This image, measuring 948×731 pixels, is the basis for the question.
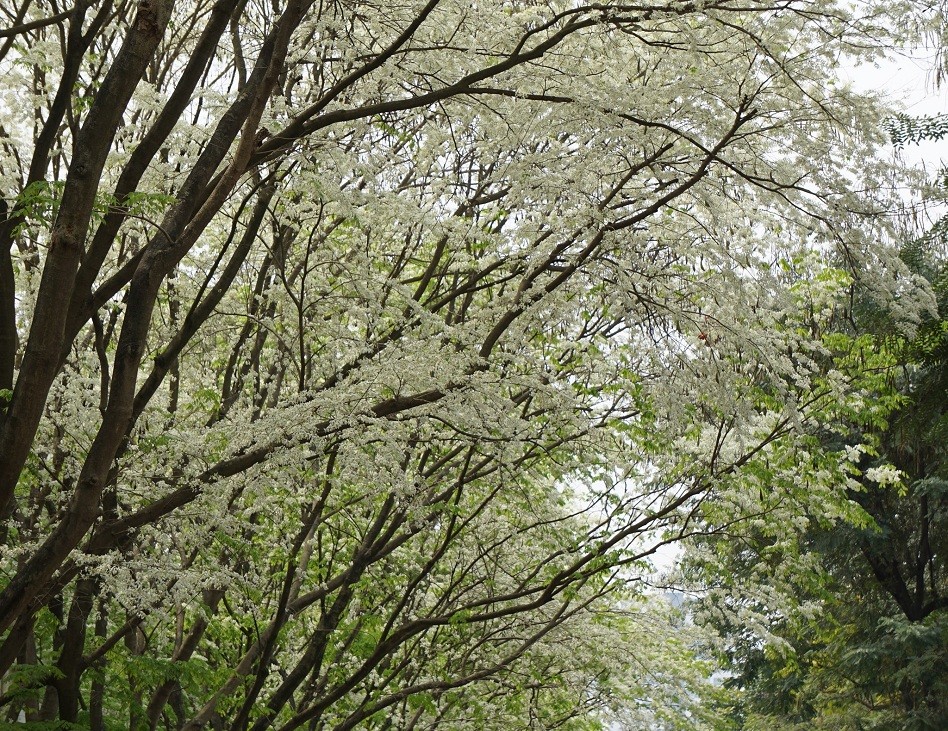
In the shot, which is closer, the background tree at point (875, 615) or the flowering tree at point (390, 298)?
the flowering tree at point (390, 298)

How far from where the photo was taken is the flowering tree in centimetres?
445

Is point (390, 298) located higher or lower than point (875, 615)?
higher

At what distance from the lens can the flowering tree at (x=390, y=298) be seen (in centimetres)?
445

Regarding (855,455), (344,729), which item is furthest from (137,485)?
(855,455)

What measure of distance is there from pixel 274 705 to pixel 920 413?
902 cm

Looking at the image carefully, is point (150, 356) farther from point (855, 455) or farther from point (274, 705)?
point (855, 455)

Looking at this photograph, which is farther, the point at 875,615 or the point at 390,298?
the point at 875,615

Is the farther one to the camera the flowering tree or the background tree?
the background tree

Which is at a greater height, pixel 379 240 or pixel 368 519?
pixel 379 240

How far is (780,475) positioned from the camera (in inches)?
320

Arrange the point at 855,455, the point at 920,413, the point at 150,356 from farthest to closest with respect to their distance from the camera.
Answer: the point at 920,413 → the point at 855,455 → the point at 150,356

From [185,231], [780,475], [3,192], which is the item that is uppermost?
[3,192]

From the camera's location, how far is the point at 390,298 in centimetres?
743

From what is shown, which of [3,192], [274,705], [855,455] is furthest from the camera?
[855,455]
